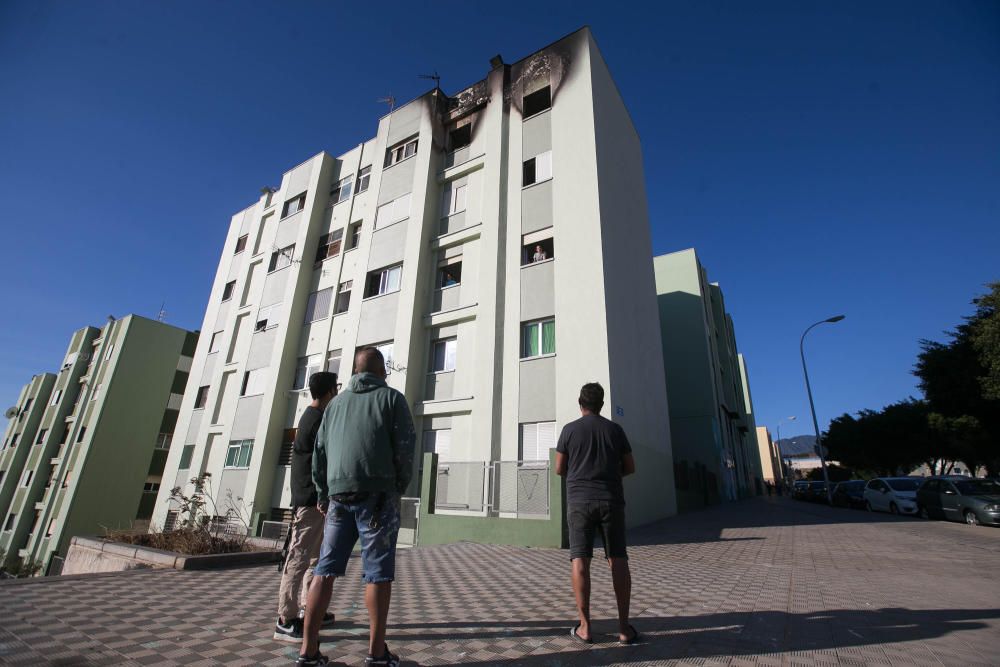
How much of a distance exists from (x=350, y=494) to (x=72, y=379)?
4548cm

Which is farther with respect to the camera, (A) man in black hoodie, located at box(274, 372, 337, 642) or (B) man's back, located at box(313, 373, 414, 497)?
(A) man in black hoodie, located at box(274, 372, 337, 642)

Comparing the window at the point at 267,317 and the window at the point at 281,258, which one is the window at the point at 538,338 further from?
the window at the point at 281,258

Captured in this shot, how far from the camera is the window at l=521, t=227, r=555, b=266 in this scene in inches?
562

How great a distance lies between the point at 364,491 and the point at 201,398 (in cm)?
2485

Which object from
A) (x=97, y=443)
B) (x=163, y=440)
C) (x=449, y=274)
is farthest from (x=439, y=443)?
(x=163, y=440)

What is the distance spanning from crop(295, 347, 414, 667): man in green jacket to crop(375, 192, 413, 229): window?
53.1 feet

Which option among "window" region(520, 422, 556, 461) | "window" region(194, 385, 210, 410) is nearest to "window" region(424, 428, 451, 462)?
"window" region(520, 422, 556, 461)

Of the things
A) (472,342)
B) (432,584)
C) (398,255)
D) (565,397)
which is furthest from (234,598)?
(398,255)

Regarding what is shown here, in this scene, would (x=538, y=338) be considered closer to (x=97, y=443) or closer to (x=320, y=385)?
(x=320, y=385)

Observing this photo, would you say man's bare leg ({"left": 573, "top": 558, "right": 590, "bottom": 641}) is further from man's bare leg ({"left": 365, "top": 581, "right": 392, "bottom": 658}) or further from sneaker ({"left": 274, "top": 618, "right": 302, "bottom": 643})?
sneaker ({"left": 274, "top": 618, "right": 302, "bottom": 643})

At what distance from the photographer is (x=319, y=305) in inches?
774

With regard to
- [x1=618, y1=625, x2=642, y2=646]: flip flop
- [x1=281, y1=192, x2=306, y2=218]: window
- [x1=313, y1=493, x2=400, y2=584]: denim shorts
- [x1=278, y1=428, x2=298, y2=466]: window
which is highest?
[x1=281, y1=192, x2=306, y2=218]: window

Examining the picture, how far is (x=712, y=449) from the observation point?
2322 centimetres

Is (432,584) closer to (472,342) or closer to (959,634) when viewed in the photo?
(959,634)
